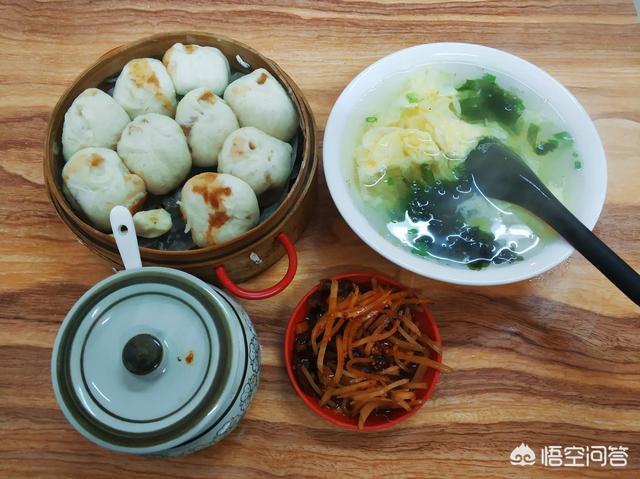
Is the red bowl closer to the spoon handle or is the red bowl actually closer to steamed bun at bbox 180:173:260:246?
steamed bun at bbox 180:173:260:246

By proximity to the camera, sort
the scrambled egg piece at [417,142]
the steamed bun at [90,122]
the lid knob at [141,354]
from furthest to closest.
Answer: the scrambled egg piece at [417,142]
the steamed bun at [90,122]
the lid knob at [141,354]

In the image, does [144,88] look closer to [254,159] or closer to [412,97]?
[254,159]

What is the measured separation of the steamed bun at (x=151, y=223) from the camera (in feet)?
3.64

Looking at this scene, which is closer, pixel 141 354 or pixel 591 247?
pixel 141 354

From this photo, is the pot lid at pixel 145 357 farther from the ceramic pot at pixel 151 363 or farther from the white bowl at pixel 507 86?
the white bowl at pixel 507 86

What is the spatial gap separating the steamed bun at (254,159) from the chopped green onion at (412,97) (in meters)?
0.40

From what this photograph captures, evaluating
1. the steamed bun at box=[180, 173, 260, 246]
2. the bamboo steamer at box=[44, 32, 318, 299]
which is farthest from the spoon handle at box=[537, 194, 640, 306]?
the steamed bun at box=[180, 173, 260, 246]

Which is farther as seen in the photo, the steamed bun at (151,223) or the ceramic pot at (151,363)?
the steamed bun at (151,223)

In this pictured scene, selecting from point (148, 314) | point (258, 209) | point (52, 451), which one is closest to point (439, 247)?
point (258, 209)

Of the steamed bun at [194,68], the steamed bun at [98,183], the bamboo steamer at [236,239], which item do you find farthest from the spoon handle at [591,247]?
Result: the steamed bun at [98,183]

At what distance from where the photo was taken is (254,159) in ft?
3.71

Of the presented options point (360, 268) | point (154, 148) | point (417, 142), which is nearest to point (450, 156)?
point (417, 142)

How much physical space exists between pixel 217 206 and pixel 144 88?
0.34 metres

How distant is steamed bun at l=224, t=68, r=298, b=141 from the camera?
3.89 ft
